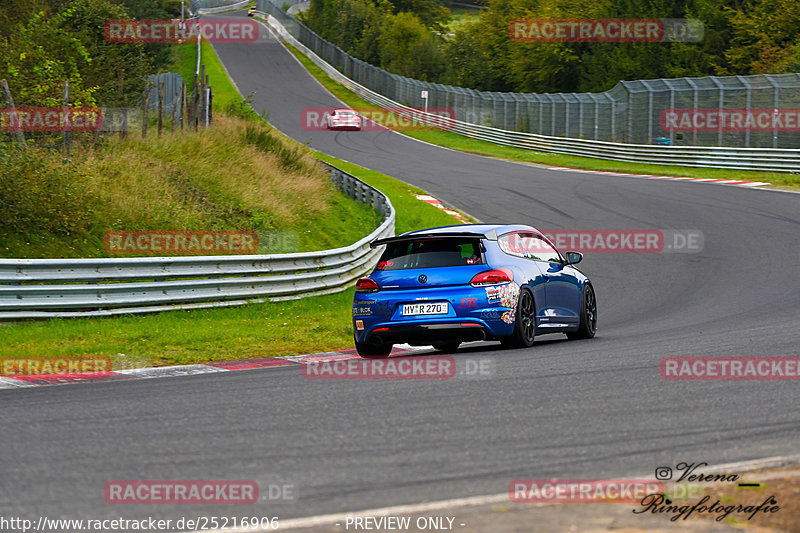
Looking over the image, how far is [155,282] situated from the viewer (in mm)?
15305

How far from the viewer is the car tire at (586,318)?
43.2ft

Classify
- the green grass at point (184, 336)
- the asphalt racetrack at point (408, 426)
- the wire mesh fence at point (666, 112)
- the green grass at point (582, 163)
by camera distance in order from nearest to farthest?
the asphalt racetrack at point (408, 426) < the green grass at point (184, 336) < the green grass at point (582, 163) < the wire mesh fence at point (666, 112)

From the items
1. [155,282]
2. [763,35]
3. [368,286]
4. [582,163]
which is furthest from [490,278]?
[763,35]

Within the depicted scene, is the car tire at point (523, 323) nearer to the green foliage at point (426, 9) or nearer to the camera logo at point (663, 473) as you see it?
the camera logo at point (663, 473)

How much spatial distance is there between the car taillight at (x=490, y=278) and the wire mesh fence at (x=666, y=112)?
27.6 meters

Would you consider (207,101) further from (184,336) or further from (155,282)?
(184,336)

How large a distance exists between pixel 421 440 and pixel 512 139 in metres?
47.8

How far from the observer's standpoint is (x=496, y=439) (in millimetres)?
6285

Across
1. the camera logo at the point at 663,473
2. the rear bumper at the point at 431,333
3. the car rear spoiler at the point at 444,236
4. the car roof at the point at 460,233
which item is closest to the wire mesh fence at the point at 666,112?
the car roof at the point at 460,233

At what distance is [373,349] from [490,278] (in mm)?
1653

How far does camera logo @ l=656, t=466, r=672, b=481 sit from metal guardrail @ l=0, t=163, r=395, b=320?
10.6 meters

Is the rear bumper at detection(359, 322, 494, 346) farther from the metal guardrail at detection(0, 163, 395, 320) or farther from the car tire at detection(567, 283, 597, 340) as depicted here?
the metal guardrail at detection(0, 163, 395, 320)

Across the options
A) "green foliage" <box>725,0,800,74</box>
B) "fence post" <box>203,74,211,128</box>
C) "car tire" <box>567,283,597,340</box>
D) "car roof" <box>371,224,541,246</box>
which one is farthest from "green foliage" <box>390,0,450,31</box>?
"car roof" <box>371,224,541,246</box>

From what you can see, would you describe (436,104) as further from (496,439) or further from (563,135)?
(496,439)
